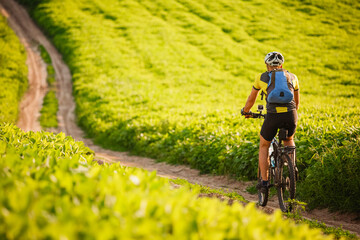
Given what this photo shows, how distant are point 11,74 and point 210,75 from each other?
53.0 ft

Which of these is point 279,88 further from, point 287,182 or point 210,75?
point 210,75

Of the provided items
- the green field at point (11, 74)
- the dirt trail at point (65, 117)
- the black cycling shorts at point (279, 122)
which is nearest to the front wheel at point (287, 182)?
the dirt trail at point (65, 117)

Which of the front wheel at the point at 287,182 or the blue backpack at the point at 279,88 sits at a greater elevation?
the blue backpack at the point at 279,88

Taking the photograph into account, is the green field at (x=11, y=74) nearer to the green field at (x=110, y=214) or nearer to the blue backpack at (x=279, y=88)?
the blue backpack at (x=279, y=88)

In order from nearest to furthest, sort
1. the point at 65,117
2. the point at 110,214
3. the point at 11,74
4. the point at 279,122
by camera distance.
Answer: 1. the point at 110,214
2. the point at 279,122
3. the point at 65,117
4. the point at 11,74

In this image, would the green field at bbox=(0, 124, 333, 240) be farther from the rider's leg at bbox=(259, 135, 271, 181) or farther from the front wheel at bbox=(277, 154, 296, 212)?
the rider's leg at bbox=(259, 135, 271, 181)

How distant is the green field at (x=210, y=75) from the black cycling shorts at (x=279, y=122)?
156 cm

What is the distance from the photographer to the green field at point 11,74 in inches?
658

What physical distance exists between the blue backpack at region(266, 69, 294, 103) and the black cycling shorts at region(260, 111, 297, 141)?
0.32m

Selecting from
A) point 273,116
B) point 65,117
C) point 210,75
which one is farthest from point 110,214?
point 210,75

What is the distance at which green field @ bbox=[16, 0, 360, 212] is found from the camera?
8.03 metres

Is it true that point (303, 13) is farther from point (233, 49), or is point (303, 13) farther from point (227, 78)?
point (227, 78)

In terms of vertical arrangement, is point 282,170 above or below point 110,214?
below

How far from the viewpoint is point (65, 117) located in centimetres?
1856
